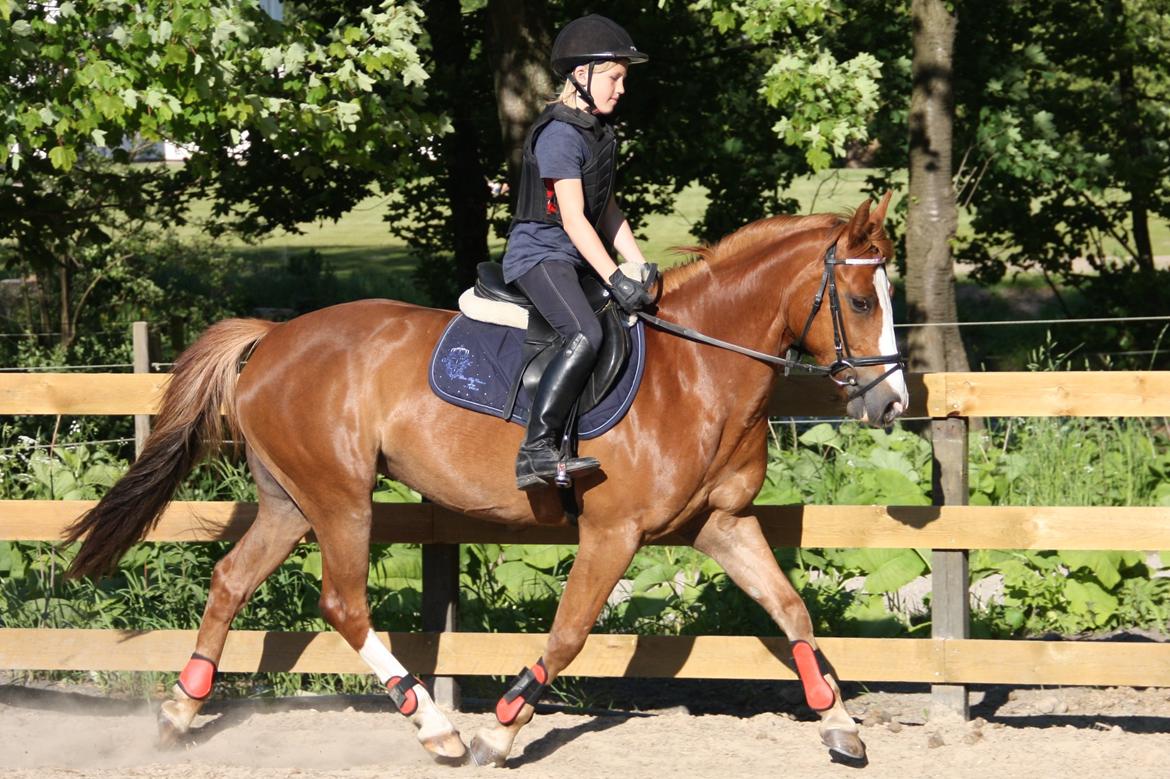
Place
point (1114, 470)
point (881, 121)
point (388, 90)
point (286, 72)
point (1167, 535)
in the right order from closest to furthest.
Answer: point (1167, 535), point (1114, 470), point (286, 72), point (388, 90), point (881, 121)

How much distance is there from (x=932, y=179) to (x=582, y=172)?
6.39m

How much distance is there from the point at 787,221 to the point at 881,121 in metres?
9.15

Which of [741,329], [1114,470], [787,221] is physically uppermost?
[787,221]

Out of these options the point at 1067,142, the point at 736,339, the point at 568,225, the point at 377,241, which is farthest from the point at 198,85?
the point at 377,241

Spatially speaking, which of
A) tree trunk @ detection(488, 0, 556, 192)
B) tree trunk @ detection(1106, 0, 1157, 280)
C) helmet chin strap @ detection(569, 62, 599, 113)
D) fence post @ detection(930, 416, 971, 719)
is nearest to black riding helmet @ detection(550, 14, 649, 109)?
helmet chin strap @ detection(569, 62, 599, 113)

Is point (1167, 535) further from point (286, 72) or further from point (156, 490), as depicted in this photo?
point (286, 72)

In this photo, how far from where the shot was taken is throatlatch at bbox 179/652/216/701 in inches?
227

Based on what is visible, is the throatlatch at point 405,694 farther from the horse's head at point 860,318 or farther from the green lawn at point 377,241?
the green lawn at point 377,241

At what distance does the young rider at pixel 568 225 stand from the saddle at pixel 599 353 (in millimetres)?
65

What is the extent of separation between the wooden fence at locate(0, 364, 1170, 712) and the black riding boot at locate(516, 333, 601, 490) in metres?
1.06

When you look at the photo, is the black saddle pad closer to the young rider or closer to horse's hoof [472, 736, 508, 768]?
the young rider

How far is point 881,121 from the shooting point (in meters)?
14.1

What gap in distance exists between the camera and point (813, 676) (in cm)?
537

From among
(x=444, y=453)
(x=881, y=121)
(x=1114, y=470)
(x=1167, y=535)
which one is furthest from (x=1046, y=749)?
(x=881, y=121)
